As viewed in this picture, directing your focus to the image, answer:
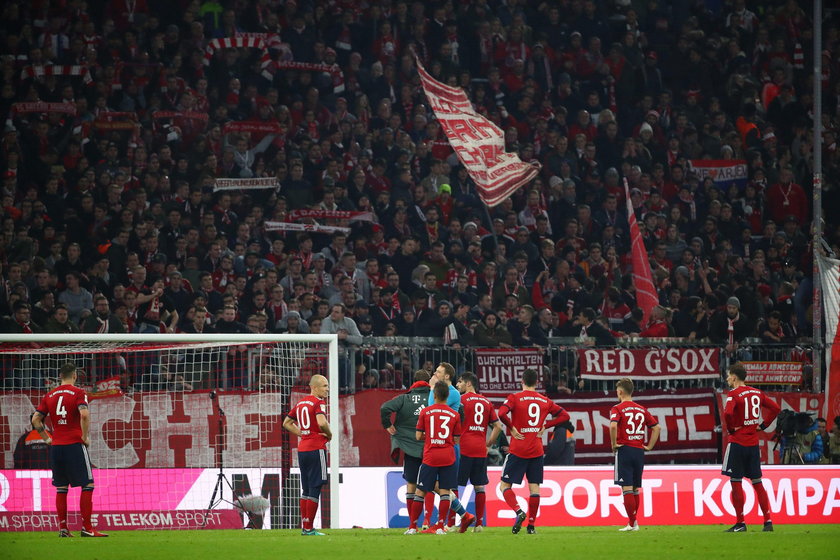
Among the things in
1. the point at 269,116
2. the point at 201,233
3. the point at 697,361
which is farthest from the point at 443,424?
the point at 269,116

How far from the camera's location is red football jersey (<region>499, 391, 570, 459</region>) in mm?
14531

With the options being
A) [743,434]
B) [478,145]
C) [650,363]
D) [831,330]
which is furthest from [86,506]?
[831,330]

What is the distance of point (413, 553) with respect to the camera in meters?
11.6

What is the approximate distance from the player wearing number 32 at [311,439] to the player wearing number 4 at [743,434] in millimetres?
4569

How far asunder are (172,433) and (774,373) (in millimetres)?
8569

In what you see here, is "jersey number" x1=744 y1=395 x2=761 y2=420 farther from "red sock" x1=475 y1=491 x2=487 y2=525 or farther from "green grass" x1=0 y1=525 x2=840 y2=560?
"red sock" x1=475 y1=491 x2=487 y2=525

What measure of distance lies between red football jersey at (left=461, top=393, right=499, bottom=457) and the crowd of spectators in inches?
131

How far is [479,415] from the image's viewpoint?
1505 centimetres

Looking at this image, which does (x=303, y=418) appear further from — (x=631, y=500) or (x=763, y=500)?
(x=763, y=500)

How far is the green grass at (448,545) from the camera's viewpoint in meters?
11.4

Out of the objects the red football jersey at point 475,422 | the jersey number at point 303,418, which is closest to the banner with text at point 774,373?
the red football jersey at point 475,422

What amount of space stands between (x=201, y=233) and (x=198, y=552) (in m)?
9.28

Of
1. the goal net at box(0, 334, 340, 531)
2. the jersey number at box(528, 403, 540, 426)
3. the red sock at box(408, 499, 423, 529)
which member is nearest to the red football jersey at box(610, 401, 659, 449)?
the jersey number at box(528, 403, 540, 426)

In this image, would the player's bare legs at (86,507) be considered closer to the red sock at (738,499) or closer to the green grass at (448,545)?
the green grass at (448,545)
